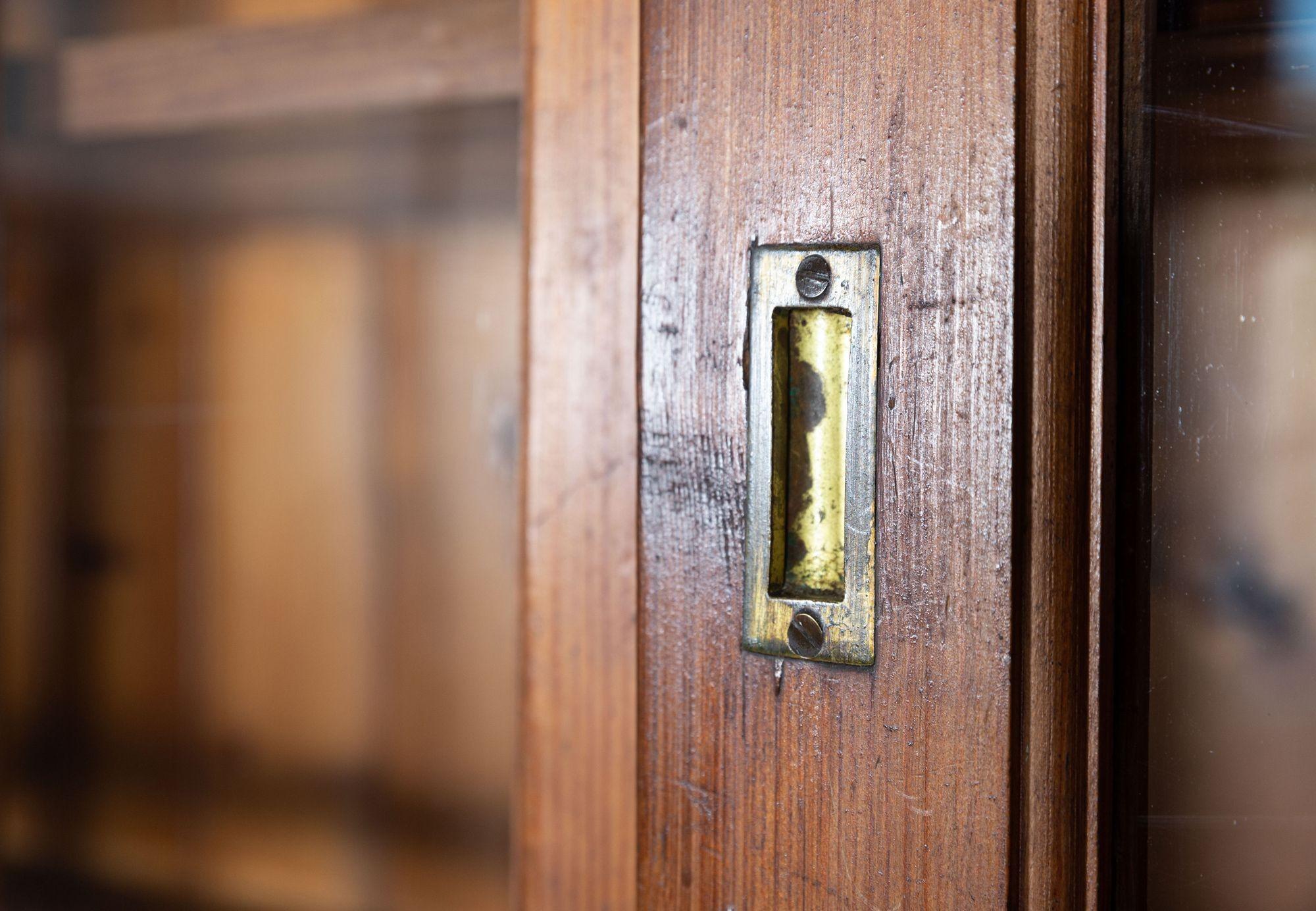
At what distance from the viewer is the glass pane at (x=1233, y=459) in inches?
7.9

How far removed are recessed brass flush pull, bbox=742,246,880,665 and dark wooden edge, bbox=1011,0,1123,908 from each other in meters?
0.03

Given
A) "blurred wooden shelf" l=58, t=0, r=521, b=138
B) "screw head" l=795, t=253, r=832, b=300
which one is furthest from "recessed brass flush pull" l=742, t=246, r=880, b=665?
"blurred wooden shelf" l=58, t=0, r=521, b=138

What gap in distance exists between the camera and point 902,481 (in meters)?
0.21

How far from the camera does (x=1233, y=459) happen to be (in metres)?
0.21

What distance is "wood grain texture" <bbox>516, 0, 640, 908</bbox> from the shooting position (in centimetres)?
→ 26

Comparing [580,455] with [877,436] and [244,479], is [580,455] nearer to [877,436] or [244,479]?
[877,436]

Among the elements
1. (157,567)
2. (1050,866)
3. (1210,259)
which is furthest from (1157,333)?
(157,567)

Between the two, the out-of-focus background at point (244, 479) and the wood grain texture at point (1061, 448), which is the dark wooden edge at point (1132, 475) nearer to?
the wood grain texture at point (1061, 448)

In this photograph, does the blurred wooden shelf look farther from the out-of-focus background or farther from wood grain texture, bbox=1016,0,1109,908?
wood grain texture, bbox=1016,0,1109,908

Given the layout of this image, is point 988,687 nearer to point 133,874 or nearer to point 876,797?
point 876,797

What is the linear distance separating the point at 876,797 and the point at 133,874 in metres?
0.58

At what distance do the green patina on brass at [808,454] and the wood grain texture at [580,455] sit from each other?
5cm

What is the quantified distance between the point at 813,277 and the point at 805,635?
83 mm

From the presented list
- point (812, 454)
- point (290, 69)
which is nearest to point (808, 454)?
point (812, 454)
